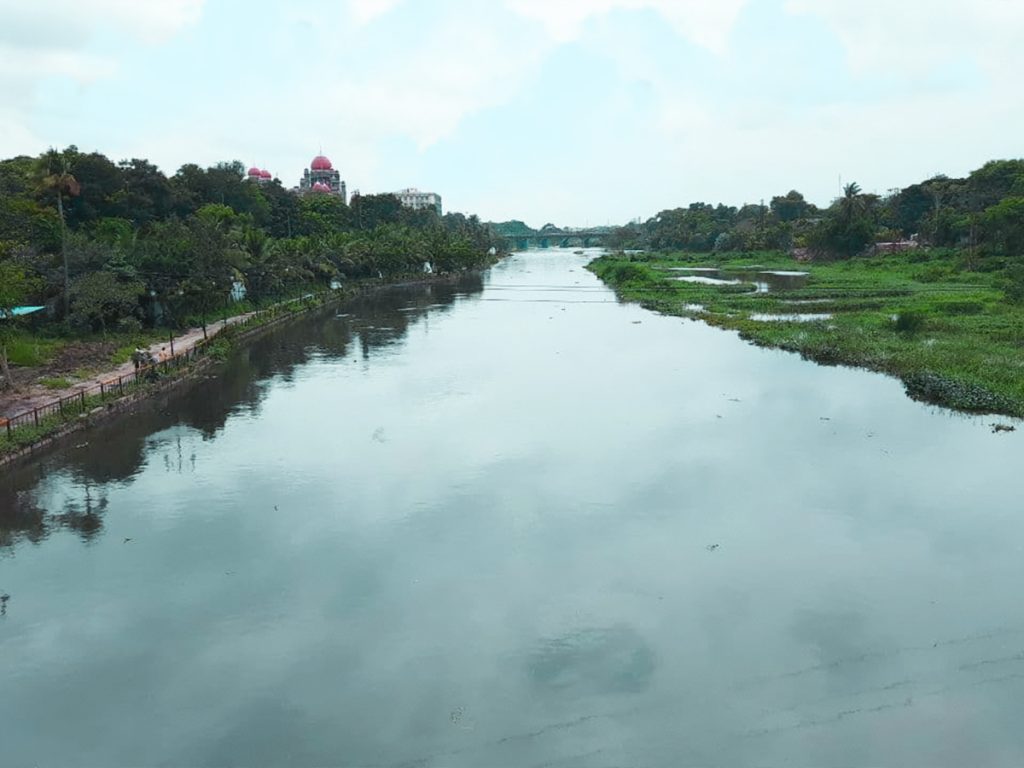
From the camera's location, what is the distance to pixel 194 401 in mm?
25578

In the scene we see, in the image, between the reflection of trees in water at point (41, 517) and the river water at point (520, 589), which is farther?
the reflection of trees in water at point (41, 517)

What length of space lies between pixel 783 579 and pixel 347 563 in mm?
7227

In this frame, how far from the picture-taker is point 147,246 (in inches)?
1414

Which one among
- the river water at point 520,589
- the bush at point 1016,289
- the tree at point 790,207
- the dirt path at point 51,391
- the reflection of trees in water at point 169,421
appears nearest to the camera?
the river water at point 520,589

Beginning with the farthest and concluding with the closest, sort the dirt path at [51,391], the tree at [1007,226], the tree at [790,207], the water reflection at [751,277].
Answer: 1. the tree at [790,207]
2. the water reflection at [751,277]
3. the tree at [1007,226]
4. the dirt path at [51,391]

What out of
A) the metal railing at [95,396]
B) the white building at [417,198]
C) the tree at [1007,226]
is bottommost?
the metal railing at [95,396]

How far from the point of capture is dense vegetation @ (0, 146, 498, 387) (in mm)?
30734

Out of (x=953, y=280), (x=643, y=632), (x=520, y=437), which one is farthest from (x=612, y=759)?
(x=953, y=280)

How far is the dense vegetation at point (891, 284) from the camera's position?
2761cm

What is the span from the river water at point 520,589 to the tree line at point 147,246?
11657mm

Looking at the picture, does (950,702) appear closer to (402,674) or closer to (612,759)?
(612,759)

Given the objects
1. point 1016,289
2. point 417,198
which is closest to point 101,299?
point 1016,289

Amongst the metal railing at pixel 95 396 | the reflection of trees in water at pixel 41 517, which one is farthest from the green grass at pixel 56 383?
the reflection of trees in water at pixel 41 517

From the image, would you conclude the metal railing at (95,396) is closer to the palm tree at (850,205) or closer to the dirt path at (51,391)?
the dirt path at (51,391)
